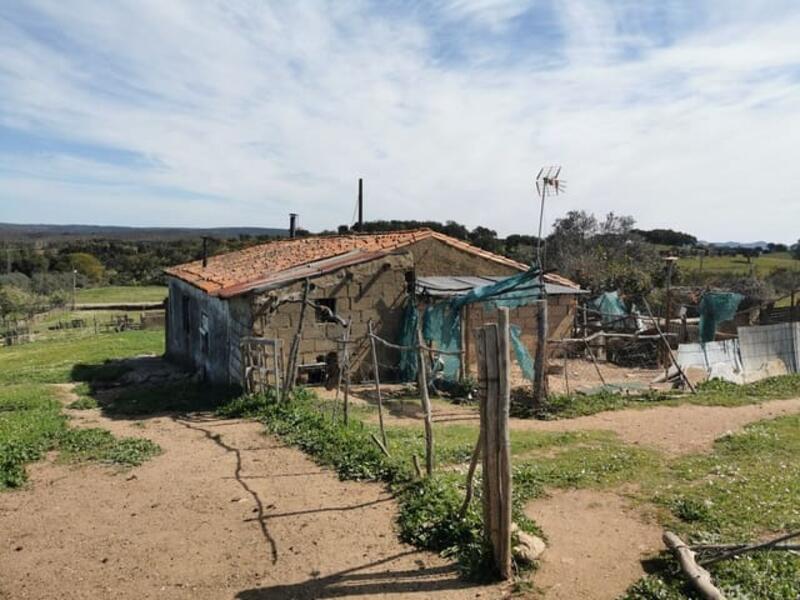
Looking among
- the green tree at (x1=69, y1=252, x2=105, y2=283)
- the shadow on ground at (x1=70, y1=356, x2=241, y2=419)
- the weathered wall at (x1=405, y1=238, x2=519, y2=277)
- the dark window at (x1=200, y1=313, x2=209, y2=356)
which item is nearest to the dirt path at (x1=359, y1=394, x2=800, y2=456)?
the weathered wall at (x1=405, y1=238, x2=519, y2=277)

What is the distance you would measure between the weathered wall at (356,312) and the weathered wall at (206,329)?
3.03ft

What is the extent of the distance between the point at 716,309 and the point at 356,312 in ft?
30.6

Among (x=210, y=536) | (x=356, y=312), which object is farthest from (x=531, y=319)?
(x=210, y=536)

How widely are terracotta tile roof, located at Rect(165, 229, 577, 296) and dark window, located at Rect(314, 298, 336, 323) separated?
1.22 m

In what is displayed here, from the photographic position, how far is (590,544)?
625 centimetres

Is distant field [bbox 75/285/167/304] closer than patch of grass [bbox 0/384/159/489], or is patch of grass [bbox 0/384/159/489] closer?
patch of grass [bbox 0/384/159/489]

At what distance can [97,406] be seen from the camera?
14320 mm

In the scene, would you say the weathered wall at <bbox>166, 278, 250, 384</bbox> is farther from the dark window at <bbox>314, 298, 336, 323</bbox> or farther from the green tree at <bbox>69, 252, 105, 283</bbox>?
the green tree at <bbox>69, 252, 105, 283</bbox>

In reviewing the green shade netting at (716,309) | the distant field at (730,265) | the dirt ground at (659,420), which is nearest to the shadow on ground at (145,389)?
the dirt ground at (659,420)

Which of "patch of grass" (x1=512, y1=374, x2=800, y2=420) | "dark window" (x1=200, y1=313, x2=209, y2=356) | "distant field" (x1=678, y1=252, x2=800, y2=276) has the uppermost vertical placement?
"distant field" (x1=678, y1=252, x2=800, y2=276)

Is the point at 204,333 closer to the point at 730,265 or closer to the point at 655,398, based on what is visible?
the point at 655,398

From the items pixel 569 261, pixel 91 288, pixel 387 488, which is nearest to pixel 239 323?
pixel 387 488

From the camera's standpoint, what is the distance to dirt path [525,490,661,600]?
545cm

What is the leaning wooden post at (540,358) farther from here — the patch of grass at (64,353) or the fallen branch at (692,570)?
the patch of grass at (64,353)
